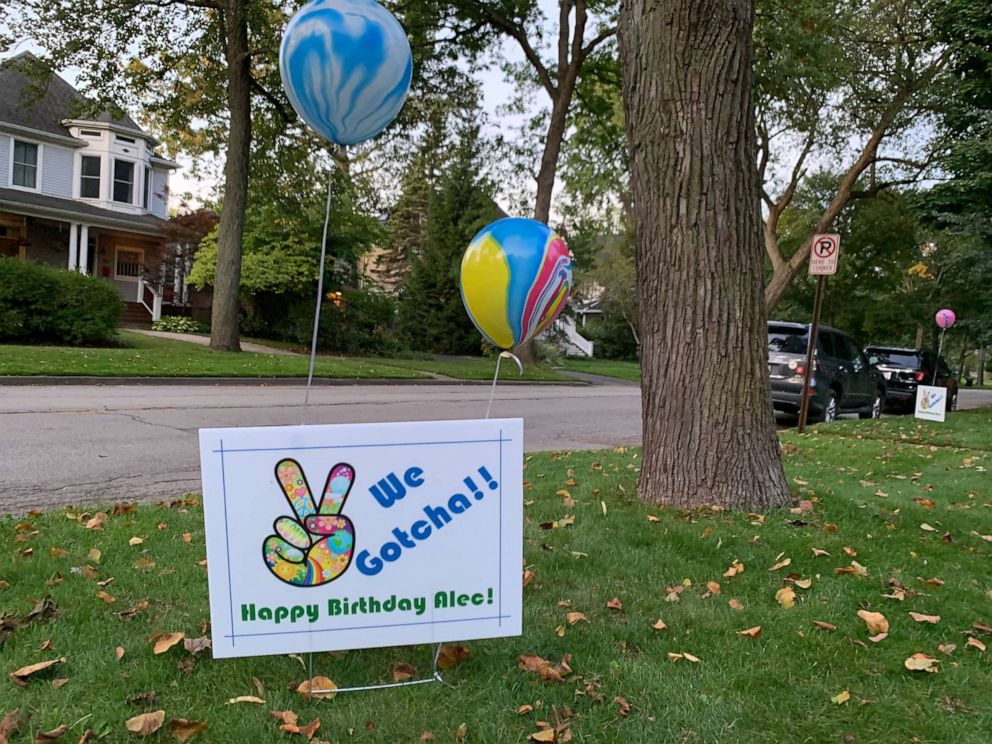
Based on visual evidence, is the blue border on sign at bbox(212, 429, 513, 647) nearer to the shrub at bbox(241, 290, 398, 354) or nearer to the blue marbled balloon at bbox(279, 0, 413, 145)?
the blue marbled balloon at bbox(279, 0, 413, 145)

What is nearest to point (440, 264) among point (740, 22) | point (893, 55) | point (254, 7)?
point (254, 7)

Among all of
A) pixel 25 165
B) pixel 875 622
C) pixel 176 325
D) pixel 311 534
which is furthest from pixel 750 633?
pixel 25 165

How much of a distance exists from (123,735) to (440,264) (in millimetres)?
29658

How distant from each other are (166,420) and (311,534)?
7763 millimetres

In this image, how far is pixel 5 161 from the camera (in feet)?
82.2

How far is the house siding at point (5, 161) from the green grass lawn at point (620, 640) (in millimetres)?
25856

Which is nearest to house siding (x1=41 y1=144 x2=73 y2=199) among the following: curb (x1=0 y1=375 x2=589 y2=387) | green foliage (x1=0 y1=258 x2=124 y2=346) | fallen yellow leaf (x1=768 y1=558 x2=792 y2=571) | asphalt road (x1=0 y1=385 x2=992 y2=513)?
green foliage (x1=0 y1=258 x2=124 y2=346)

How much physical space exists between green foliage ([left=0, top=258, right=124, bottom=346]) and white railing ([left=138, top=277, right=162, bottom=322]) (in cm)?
847

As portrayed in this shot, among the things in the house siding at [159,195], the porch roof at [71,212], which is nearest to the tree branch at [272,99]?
the porch roof at [71,212]

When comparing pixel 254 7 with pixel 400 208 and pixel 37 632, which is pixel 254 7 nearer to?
pixel 37 632

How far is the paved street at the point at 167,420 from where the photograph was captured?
6066 mm

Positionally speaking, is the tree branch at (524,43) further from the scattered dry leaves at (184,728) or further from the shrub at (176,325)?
the scattered dry leaves at (184,728)

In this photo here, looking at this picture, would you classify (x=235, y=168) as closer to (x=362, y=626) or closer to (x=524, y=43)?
(x=524, y=43)

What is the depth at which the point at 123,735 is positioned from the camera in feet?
7.62
